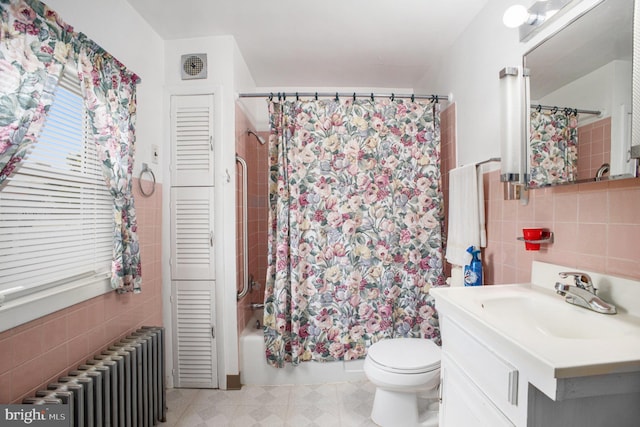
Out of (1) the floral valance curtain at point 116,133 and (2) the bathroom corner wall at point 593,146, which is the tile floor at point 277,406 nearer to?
(1) the floral valance curtain at point 116,133

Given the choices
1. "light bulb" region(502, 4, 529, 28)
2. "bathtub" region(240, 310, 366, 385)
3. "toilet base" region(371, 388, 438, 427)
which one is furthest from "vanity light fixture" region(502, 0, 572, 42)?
"bathtub" region(240, 310, 366, 385)

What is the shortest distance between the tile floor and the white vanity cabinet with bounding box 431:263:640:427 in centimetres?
76

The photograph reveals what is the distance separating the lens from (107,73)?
140cm

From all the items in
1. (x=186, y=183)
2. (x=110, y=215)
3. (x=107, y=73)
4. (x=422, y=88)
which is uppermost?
(x=422, y=88)

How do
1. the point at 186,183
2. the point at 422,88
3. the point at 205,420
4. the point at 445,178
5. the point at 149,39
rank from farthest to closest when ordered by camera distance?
the point at 422,88, the point at 445,178, the point at 186,183, the point at 149,39, the point at 205,420

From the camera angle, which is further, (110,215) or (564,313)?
(110,215)

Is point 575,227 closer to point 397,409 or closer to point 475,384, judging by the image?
point 475,384

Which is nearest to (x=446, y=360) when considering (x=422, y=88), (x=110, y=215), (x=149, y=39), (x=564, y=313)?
(x=564, y=313)

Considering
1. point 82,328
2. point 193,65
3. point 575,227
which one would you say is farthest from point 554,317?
point 193,65

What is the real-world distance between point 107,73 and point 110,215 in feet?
2.40

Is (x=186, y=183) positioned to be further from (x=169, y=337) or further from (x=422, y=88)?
(x=422, y=88)

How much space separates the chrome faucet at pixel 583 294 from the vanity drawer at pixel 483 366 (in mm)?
418

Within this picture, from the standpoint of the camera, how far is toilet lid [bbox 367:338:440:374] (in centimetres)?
148

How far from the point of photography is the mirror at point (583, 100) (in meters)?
0.90
